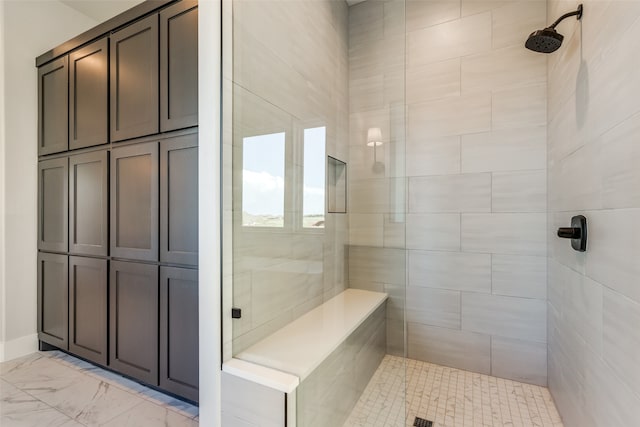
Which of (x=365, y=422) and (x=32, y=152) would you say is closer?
(x=365, y=422)

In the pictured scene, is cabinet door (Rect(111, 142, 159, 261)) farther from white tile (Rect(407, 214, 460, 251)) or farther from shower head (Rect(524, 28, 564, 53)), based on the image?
shower head (Rect(524, 28, 564, 53))

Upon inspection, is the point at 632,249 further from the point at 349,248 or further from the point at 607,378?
the point at 349,248

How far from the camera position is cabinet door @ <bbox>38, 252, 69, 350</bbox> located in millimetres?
2133

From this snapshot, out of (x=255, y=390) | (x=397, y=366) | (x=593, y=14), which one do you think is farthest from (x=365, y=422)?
(x=593, y=14)

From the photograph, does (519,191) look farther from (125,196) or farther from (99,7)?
(99,7)

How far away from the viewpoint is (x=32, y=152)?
2.15 meters

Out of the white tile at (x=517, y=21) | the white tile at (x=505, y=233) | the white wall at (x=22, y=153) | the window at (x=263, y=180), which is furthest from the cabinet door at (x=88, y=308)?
the white tile at (x=517, y=21)

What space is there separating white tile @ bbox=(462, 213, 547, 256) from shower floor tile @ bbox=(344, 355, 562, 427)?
2.98ft

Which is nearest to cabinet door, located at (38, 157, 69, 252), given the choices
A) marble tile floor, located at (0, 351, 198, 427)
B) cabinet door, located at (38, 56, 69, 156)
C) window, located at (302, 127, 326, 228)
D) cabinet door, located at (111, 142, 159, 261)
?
cabinet door, located at (38, 56, 69, 156)

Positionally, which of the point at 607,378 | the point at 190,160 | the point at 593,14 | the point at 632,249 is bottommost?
the point at 607,378

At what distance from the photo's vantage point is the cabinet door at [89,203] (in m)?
1.91

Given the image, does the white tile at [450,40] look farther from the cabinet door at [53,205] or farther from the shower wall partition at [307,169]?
the cabinet door at [53,205]

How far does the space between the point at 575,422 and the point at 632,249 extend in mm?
1050

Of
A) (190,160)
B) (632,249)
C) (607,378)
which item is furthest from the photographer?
(190,160)
